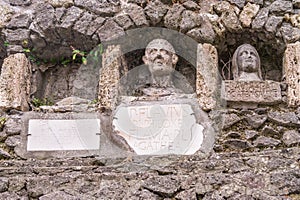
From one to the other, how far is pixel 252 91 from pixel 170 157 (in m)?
1.12

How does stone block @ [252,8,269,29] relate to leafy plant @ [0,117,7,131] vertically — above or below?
above

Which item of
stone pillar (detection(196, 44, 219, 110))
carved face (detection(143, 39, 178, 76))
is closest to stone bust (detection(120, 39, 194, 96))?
carved face (detection(143, 39, 178, 76))

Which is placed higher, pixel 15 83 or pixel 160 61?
pixel 160 61

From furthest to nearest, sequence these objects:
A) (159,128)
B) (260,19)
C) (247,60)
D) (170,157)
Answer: (260,19) → (247,60) → (159,128) → (170,157)

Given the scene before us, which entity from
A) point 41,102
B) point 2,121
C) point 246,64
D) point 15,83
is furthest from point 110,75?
point 246,64

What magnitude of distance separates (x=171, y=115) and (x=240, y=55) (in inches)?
42.0

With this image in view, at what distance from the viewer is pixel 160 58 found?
8180mm

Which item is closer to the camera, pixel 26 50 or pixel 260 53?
pixel 26 50

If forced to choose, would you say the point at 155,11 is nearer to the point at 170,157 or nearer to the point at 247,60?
the point at 247,60

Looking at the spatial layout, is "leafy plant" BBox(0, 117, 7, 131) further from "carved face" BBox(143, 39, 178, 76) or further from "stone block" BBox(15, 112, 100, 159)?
"carved face" BBox(143, 39, 178, 76)

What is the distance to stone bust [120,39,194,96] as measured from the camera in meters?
8.15

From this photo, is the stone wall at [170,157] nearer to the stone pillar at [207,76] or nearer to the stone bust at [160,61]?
the stone pillar at [207,76]

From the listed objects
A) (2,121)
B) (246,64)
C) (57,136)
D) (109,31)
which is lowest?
(57,136)

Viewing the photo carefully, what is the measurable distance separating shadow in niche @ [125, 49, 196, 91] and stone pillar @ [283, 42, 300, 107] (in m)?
0.98
